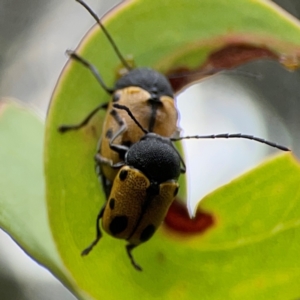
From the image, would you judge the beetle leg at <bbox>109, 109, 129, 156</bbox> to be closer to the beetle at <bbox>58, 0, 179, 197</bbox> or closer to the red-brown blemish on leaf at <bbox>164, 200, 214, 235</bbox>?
the beetle at <bbox>58, 0, 179, 197</bbox>

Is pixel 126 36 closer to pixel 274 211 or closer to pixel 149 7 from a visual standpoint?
pixel 149 7

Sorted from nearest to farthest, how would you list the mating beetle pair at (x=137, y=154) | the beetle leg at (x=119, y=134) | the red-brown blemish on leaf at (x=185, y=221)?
the red-brown blemish on leaf at (x=185, y=221) → the mating beetle pair at (x=137, y=154) → the beetle leg at (x=119, y=134)

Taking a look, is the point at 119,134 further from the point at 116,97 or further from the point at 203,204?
the point at 203,204

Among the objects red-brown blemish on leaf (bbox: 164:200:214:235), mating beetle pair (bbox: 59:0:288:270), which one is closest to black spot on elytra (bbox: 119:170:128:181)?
mating beetle pair (bbox: 59:0:288:270)

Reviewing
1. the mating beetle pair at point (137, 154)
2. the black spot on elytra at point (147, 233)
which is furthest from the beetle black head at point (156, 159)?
the black spot on elytra at point (147, 233)

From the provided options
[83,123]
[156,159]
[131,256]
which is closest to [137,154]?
[156,159]

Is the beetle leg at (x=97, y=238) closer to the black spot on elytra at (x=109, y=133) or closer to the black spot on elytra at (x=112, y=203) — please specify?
the black spot on elytra at (x=112, y=203)
